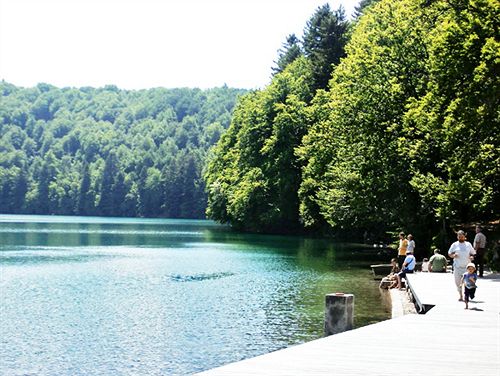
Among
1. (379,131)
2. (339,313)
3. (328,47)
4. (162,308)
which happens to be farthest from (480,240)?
(328,47)

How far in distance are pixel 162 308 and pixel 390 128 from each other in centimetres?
2097

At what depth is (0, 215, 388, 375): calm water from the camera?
1803 centimetres

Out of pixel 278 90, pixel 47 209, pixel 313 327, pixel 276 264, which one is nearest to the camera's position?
pixel 313 327

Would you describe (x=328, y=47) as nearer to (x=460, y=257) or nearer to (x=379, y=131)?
(x=379, y=131)

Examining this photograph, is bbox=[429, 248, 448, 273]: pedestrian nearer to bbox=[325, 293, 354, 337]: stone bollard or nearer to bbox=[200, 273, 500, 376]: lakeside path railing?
bbox=[200, 273, 500, 376]: lakeside path railing

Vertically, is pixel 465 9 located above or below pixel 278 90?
below

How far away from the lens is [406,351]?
12.1 meters

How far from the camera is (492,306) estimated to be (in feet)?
59.6

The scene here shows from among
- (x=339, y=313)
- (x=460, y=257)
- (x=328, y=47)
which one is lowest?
(x=339, y=313)

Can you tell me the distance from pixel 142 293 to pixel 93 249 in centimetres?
2969

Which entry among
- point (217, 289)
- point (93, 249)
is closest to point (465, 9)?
point (217, 289)

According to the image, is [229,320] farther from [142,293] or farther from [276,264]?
[276,264]

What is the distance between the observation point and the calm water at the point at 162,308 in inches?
710

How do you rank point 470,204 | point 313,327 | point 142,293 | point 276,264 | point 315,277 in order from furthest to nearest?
point 276,264 < point 470,204 < point 315,277 < point 142,293 < point 313,327
